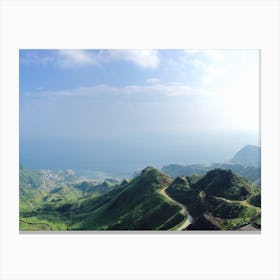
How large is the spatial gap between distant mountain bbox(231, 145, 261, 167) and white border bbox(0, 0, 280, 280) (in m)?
0.15

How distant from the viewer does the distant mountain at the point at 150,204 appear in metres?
7.29

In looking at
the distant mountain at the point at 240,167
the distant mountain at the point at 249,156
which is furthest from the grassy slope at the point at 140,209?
the distant mountain at the point at 249,156

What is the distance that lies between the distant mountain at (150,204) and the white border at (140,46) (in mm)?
258

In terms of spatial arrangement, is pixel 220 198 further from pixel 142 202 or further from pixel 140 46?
pixel 140 46

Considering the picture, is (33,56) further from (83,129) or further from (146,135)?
(146,135)

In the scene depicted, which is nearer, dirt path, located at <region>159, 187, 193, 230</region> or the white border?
the white border

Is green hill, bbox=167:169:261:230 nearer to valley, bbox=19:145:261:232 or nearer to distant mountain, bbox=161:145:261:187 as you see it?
valley, bbox=19:145:261:232

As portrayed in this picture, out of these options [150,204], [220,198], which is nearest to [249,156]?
[220,198]

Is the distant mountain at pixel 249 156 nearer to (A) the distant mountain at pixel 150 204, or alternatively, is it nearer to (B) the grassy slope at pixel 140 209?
(A) the distant mountain at pixel 150 204

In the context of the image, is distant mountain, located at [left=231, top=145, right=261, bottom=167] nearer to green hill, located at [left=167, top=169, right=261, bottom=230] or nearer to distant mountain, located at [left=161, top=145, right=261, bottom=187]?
distant mountain, located at [left=161, top=145, right=261, bottom=187]

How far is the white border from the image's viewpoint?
6824 millimetres

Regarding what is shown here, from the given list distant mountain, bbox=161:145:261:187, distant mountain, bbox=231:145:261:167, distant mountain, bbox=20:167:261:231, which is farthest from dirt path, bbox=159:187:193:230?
distant mountain, bbox=231:145:261:167

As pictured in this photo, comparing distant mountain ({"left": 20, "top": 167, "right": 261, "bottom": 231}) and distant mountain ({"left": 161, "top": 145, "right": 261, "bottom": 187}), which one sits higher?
distant mountain ({"left": 161, "top": 145, "right": 261, "bottom": 187})
